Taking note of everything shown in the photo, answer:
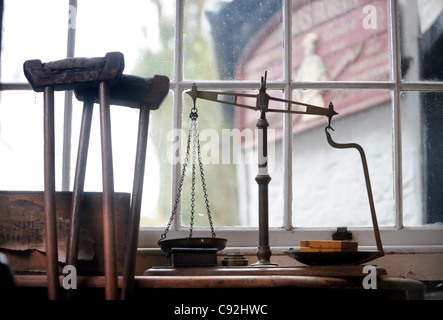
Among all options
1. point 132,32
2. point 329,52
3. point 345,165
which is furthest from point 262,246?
point 132,32

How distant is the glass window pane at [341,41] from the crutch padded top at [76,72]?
2.73 ft

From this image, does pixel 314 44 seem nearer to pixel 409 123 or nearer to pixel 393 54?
pixel 393 54

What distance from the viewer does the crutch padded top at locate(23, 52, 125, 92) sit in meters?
1.58

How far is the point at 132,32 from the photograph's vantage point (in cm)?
220

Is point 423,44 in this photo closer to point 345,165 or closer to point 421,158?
point 421,158

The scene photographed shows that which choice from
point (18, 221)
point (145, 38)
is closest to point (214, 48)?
point (145, 38)

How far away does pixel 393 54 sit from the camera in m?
2.16

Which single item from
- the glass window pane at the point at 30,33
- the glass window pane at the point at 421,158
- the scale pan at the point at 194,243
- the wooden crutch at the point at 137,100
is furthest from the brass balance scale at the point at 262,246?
the glass window pane at the point at 30,33

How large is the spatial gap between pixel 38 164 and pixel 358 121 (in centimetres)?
122

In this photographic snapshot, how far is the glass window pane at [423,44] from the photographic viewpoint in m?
2.18

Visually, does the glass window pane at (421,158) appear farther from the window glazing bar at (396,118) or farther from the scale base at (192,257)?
the scale base at (192,257)

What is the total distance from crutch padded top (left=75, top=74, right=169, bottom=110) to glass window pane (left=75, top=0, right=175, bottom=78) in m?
0.47

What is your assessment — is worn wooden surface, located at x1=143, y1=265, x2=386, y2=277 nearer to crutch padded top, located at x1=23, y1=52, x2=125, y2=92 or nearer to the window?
the window
